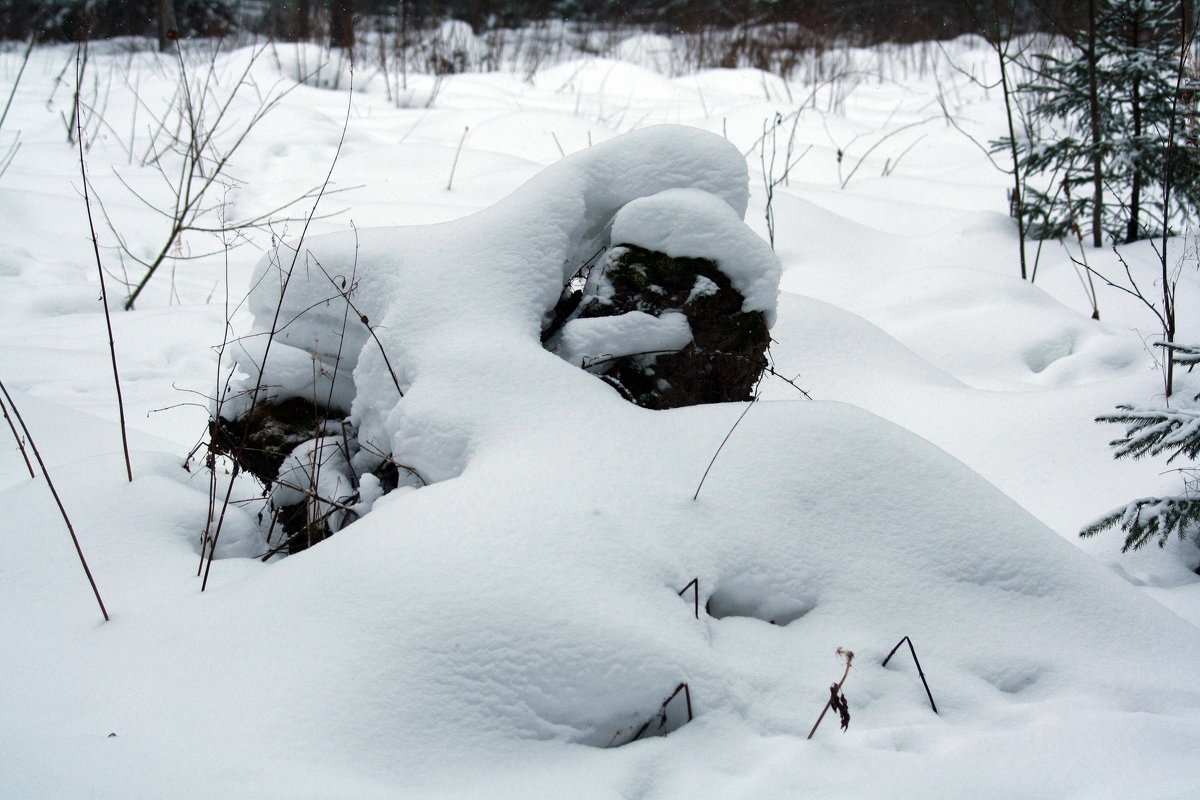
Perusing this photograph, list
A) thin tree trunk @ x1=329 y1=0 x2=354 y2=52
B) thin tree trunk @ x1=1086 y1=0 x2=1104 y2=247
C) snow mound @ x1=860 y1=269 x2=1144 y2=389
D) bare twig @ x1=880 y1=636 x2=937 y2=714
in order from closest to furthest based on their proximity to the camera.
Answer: bare twig @ x1=880 y1=636 x2=937 y2=714 < snow mound @ x1=860 y1=269 x2=1144 y2=389 < thin tree trunk @ x1=1086 y1=0 x2=1104 y2=247 < thin tree trunk @ x1=329 y1=0 x2=354 y2=52

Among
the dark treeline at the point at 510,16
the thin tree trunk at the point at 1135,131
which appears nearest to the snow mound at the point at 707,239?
the thin tree trunk at the point at 1135,131

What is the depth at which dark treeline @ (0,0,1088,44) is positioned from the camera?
966cm

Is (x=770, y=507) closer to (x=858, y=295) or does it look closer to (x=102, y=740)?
(x=102, y=740)

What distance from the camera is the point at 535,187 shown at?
2.04 m

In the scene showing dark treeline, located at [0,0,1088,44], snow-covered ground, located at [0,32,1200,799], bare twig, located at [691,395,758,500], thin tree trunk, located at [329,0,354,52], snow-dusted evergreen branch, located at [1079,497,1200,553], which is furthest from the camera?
dark treeline, located at [0,0,1088,44]

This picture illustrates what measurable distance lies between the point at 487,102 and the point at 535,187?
21.7 ft

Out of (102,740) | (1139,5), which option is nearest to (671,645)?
(102,740)

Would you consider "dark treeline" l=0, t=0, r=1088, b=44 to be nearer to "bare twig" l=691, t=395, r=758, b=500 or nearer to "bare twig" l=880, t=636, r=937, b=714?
"bare twig" l=691, t=395, r=758, b=500

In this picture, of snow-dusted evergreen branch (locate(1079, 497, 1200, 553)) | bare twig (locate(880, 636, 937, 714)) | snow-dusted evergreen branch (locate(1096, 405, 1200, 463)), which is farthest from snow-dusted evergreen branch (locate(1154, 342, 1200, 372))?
bare twig (locate(880, 636, 937, 714))

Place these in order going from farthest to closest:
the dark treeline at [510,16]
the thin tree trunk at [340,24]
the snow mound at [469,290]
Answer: the dark treeline at [510,16]
the thin tree trunk at [340,24]
the snow mound at [469,290]

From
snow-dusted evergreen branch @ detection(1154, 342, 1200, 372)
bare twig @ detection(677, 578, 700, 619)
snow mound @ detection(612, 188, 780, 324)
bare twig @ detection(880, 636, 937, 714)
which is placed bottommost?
bare twig @ detection(880, 636, 937, 714)

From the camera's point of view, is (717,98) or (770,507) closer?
(770,507)

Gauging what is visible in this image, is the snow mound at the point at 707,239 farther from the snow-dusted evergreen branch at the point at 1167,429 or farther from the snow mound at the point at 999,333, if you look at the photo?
the snow mound at the point at 999,333

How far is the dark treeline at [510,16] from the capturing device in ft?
31.7
